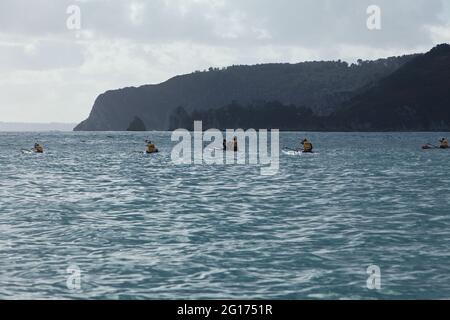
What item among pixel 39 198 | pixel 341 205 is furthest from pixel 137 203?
pixel 341 205

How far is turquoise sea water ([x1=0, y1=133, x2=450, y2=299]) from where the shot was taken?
1520 centimetres

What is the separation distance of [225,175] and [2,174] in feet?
62.4

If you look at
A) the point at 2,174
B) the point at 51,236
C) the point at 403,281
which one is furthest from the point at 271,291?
the point at 2,174

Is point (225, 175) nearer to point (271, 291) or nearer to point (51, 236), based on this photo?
point (51, 236)

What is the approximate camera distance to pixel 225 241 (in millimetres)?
21125

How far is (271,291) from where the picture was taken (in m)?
14.7

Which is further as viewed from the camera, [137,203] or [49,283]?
[137,203]

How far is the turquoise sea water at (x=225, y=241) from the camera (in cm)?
1520

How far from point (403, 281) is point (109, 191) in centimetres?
2597

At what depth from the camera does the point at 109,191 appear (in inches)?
1532
